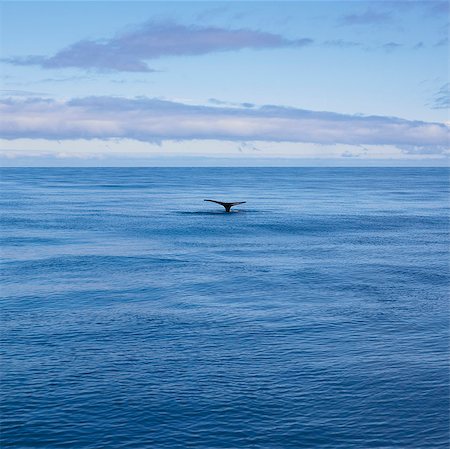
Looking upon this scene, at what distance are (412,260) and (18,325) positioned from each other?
51067 millimetres

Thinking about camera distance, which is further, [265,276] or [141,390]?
[265,276]

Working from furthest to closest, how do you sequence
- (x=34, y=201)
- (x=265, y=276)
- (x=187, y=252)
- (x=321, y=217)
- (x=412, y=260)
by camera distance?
(x=34, y=201) → (x=321, y=217) → (x=187, y=252) → (x=412, y=260) → (x=265, y=276)

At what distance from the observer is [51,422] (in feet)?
116

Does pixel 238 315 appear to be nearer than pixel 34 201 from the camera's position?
Yes

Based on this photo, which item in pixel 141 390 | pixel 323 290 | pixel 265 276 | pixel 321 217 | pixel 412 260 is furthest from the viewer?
pixel 321 217

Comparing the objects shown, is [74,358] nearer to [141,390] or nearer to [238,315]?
[141,390]

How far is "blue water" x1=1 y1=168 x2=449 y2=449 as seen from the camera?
35000mm

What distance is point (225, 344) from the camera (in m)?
48.0

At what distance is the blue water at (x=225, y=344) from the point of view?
35000 millimetres

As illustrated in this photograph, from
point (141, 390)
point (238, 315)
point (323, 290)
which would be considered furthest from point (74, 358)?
point (323, 290)

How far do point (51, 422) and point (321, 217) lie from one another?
104 m

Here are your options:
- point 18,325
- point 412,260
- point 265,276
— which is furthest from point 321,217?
point 18,325

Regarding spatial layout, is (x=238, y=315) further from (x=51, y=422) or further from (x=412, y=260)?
(x=412, y=260)

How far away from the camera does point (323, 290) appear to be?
65.1m
